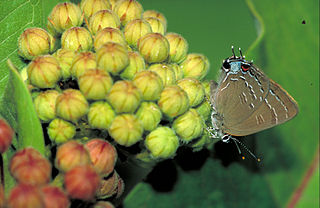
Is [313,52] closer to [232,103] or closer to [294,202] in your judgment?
[232,103]

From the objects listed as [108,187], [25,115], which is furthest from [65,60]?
[108,187]

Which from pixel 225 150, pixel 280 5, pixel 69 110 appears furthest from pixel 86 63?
pixel 280 5

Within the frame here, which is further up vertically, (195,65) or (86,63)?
(86,63)

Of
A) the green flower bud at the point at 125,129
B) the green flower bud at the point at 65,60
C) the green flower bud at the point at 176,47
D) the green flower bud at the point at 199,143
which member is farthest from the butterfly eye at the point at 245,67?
the green flower bud at the point at 65,60

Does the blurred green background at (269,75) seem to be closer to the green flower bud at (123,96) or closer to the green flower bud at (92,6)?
the green flower bud at (92,6)

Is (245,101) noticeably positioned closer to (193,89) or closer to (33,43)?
(193,89)


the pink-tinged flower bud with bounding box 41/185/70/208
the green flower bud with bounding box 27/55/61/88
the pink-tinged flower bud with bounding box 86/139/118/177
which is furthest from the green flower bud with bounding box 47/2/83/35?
the pink-tinged flower bud with bounding box 41/185/70/208
